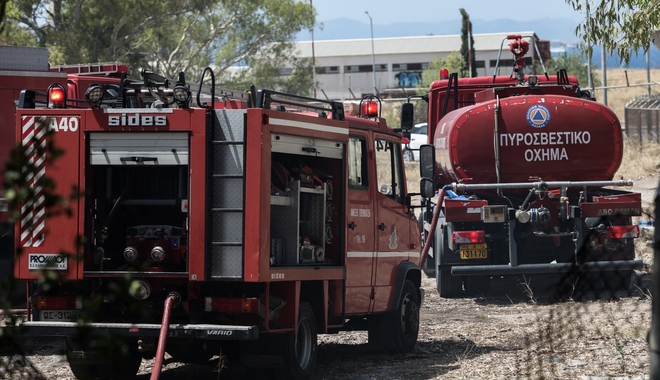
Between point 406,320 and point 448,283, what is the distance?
152 inches

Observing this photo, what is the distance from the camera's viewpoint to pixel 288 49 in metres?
52.5

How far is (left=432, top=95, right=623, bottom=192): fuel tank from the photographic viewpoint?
12508 mm

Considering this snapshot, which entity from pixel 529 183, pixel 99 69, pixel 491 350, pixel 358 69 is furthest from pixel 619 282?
pixel 358 69

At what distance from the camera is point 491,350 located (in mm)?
9461

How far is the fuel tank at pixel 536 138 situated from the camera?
12508 mm

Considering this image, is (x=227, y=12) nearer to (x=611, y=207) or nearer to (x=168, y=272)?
(x=611, y=207)

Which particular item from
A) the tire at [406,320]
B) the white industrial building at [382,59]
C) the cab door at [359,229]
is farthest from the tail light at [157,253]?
the white industrial building at [382,59]

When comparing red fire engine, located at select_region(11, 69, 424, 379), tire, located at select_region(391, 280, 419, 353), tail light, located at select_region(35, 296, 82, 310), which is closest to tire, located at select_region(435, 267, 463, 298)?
tire, located at select_region(391, 280, 419, 353)

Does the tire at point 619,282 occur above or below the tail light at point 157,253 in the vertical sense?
below

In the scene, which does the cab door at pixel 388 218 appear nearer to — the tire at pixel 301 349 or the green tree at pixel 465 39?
the tire at pixel 301 349

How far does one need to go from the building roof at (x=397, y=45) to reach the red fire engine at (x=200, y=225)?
7422 cm

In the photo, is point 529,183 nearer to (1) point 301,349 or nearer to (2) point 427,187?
(2) point 427,187

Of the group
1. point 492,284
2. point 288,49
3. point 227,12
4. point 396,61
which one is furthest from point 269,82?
point 492,284

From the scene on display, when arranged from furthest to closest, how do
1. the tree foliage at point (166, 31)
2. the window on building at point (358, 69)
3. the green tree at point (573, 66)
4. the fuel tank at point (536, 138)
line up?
the window on building at point (358, 69), the green tree at point (573, 66), the tree foliage at point (166, 31), the fuel tank at point (536, 138)
